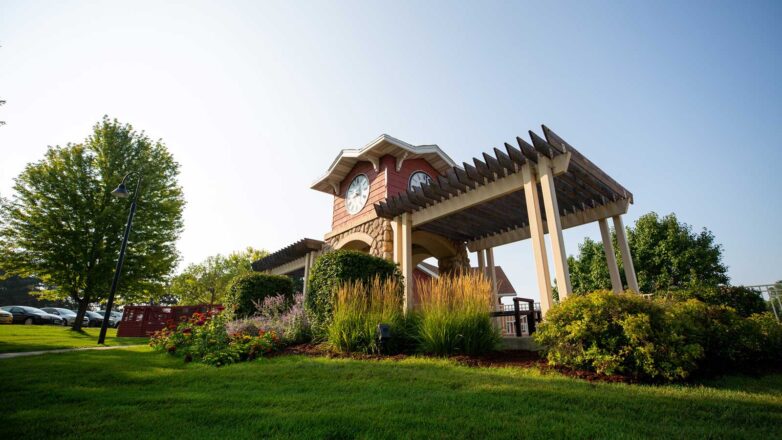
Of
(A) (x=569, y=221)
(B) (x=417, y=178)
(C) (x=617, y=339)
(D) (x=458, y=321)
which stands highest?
(B) (x=417, y=178)

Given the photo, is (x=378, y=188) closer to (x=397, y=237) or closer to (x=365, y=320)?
(x=397, y=237)

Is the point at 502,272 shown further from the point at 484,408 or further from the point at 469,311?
the point at 484,408

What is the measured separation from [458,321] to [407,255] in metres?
3.16

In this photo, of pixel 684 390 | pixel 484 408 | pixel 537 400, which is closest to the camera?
pixel 484 408

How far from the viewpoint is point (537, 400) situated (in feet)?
8.70

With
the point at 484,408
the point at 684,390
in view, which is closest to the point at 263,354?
the point at 484,408

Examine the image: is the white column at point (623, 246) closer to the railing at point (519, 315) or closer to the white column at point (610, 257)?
the white column at point (610, 257)

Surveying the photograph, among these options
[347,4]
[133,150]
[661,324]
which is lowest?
[661,324]

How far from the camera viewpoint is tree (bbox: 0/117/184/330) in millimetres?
11367

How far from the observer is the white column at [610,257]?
22.9ft

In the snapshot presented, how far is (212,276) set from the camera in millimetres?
23812

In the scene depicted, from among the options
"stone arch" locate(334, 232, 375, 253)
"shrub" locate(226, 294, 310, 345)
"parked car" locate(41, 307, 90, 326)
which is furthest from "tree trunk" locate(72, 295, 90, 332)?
"shrub" locate(226, 294, 310, 345)

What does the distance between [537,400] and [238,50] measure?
6.54 metres

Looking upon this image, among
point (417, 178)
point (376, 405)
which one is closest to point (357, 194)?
point (417, 178)
